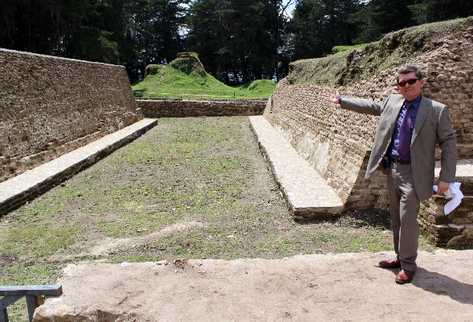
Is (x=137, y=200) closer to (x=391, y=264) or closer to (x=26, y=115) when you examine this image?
(x=26, y=115)

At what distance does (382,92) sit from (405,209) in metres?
3.24

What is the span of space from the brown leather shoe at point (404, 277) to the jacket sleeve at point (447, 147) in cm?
77

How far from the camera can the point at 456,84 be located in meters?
5.60

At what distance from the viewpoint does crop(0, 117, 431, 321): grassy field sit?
188 inches

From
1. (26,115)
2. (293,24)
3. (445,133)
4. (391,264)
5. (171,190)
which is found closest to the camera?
(445,133)

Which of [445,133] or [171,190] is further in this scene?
[171,190]

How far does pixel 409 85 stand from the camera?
125 inches

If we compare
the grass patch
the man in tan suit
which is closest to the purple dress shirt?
the man in tan suit

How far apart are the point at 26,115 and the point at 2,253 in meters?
4.76

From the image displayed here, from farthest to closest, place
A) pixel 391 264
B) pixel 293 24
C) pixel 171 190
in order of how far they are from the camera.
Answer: pixel 293 24 < pixel 171 190 < pixel 391 264

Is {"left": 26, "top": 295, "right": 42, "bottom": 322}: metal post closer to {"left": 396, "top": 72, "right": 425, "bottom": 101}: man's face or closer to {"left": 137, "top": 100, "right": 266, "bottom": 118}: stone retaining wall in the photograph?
{"left": 396, "top": 72, "right": 425, "bottom": 101}: man's face

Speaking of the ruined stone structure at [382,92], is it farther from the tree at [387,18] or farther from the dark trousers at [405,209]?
the tree at [387,18]

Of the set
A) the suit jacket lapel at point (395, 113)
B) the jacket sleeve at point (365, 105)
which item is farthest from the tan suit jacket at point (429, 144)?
the jacket sleeve at point (365, 105)

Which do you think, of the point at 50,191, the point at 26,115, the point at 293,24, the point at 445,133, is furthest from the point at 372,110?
the point at 293,24
